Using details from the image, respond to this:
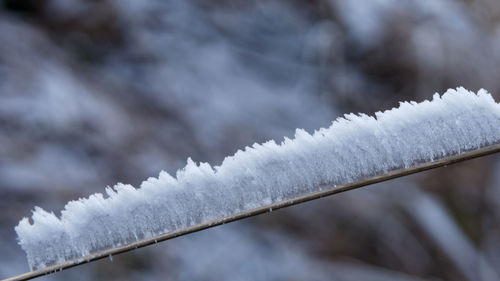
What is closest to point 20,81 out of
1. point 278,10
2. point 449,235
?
point 278,10

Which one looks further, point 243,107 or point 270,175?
point 243,107

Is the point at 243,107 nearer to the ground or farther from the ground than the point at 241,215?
farther from the ground

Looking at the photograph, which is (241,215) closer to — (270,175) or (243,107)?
(270,175)

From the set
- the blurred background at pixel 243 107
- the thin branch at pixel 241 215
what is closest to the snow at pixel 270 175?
the thin branch at pixel 241 215

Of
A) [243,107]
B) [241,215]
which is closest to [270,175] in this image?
[241,215]

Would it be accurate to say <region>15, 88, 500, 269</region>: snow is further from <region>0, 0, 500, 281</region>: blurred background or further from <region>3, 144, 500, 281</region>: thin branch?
<region>0, 0, 500, 281</region>: blurred background

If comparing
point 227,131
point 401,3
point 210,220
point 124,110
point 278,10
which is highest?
point 278,10

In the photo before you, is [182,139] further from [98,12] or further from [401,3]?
[401,3]
